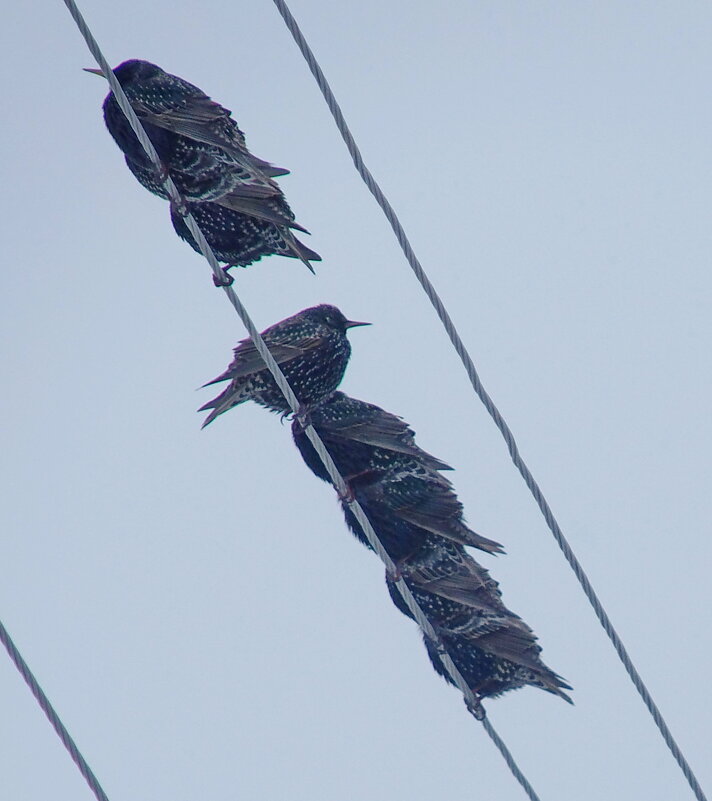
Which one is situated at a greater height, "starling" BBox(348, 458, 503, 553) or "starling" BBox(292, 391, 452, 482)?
"starling" BBox(292, 391, 452, 482)

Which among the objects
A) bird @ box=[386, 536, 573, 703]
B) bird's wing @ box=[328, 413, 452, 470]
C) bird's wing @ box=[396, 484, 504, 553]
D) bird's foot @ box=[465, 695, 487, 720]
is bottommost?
bird's foot @ box=[465, 695, 487, 720]

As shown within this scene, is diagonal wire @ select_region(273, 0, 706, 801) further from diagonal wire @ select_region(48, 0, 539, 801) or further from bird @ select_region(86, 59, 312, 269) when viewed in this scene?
bird @ select_region(86, 59, 312, 269)

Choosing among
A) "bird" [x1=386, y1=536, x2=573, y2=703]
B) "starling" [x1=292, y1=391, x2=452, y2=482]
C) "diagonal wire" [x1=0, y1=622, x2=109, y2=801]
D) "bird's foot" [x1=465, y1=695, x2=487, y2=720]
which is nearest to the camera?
"diagonal wire" [x1=0, y1=622, x2=109, y2=801]

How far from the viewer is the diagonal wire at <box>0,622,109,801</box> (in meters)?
4.27

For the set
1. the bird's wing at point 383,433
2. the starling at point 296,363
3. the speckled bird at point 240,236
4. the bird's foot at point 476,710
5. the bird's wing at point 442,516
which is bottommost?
the bird's foot at point 476,710

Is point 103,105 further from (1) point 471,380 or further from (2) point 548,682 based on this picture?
(2) point 548,682

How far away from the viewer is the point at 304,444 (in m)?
6.98

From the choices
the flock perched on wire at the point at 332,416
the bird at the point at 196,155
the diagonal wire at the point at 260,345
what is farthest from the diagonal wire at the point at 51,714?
the bird at the point at 196,155

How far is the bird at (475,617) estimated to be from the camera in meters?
6.82

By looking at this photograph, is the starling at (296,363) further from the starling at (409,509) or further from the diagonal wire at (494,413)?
the diagonal wire at (494,413)

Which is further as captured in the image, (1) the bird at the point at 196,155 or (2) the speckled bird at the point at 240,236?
(2) the speckled bird at the point at 240,236

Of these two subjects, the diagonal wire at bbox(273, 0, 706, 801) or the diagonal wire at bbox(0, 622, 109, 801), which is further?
the diagonal wire at bbox(273, 0, 706, 801)

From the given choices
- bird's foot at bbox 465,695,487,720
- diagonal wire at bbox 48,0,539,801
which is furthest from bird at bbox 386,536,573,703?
diagonal wire at bbox 48,0,539,801

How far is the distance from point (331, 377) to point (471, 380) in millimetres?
1866
